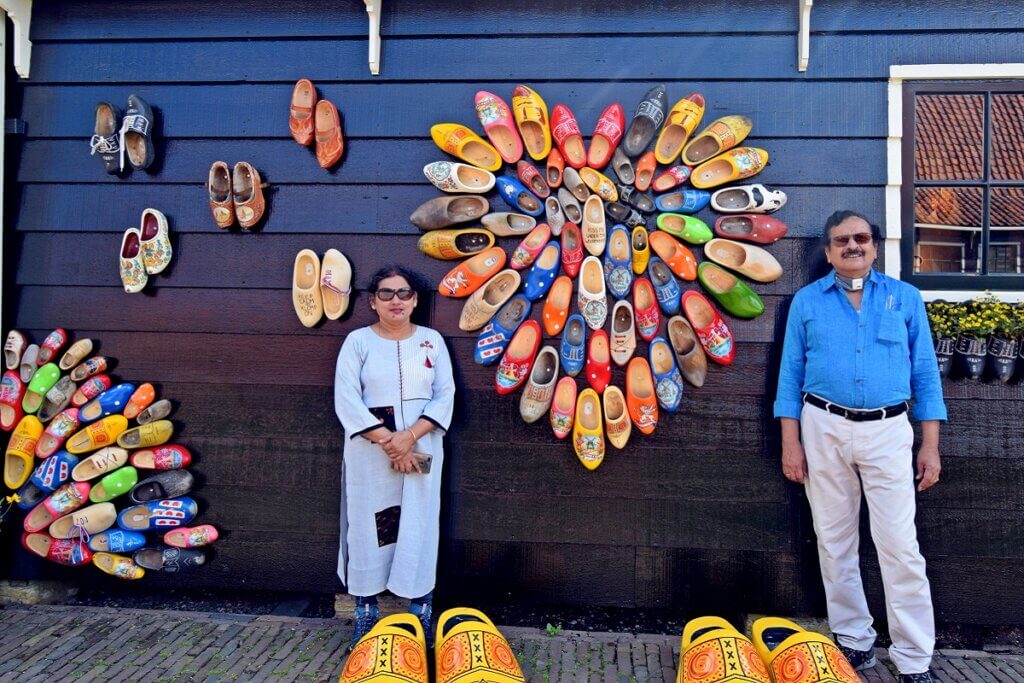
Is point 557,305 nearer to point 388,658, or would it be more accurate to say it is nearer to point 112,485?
point 388,658

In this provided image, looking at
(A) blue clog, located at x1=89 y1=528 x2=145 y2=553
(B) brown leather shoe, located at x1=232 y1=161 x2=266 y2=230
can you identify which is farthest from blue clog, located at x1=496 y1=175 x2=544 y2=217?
(A) blue clog, located at x1=89 y1=528 x2=145 y2=553

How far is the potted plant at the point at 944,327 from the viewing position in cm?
244

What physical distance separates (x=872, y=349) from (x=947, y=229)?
86 cm

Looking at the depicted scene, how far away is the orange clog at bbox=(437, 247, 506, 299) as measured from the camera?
2.59 m

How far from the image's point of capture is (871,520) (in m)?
2.22

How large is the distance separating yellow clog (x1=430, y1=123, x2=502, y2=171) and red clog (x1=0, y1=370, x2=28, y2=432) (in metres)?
2.06

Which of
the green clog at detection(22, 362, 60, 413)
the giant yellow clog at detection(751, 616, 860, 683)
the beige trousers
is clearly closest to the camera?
the giant yellow clog at detection(751, 616, 860, 683)

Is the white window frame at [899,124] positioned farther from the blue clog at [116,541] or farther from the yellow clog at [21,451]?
the yellow clog at [21,451]

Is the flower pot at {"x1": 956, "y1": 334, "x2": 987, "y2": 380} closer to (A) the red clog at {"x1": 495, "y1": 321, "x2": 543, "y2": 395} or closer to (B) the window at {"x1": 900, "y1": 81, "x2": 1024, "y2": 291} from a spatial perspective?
(B) the window at {"x1": 900, "y1": 81, "x2": 1024, "y2": 291}

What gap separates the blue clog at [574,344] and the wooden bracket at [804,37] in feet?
4.43

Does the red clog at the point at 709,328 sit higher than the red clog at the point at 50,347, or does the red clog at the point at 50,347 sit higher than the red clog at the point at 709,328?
the red clog at the point at 709,328

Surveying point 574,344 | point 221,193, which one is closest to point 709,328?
point 574,344

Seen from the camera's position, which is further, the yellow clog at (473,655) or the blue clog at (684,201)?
the blue clog at (684,201)

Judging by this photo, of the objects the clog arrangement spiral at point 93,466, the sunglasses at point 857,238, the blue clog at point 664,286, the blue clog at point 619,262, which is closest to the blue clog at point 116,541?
the clog arrangement spiral at point 93,466
